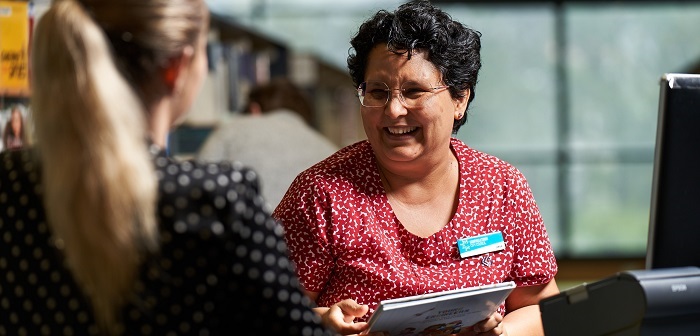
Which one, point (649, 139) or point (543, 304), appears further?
point (649, 139)

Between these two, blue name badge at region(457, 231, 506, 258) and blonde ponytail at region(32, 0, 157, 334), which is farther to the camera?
blue name badge at region(457, 231, 506, 258)

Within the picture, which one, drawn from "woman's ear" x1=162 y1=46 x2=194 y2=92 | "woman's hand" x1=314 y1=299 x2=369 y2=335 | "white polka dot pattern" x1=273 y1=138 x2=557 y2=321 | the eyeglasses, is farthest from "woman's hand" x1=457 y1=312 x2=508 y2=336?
"woman's ear" x1=162 y1=46 x2=194 y2=92

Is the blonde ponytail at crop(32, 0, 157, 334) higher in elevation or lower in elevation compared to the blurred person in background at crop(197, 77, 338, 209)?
higher

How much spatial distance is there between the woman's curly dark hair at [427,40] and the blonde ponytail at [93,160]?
1029 millimetres

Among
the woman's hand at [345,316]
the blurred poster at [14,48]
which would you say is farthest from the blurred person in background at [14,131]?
the woman's hand at [345,316]

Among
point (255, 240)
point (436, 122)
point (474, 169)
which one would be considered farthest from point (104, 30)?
point (474, 169)

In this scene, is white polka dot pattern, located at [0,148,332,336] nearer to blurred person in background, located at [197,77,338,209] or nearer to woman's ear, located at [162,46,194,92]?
woman's ear, located at [162,46,194,92]

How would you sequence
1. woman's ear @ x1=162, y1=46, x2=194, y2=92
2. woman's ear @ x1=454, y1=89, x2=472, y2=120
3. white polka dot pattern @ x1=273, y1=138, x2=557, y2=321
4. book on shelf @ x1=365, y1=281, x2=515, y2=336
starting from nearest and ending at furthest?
woman's ear @ x1=162, y1=46, x2=194, y2=92, book on shelf @ x1=365, y1=281, x2=515, y2=336, white polka dot pattern @ x1=273, y1=138, x2=557, y2=321, woman's ear @ x1=454, y1=89, x2=472, y2=120

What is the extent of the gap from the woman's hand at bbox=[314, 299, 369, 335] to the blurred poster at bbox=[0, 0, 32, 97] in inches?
46.7

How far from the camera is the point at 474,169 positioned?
240 cm

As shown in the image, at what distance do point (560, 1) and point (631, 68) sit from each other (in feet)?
2.73

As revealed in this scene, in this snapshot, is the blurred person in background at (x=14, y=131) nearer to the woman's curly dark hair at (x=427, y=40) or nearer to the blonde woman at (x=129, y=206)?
the woman's curly dark hair at (x=427, y=40)

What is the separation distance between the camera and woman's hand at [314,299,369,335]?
2037 mm

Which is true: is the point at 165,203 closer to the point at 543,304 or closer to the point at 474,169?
the point at 543,304
